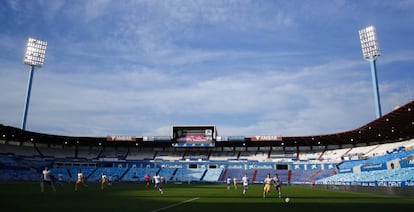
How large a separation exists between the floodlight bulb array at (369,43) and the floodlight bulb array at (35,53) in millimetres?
75852

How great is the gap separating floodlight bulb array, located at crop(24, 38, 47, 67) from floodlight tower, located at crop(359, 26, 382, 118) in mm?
75852

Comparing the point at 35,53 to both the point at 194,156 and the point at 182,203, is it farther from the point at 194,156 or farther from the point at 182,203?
the point at 182,203

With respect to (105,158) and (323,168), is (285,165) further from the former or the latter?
(105,158)

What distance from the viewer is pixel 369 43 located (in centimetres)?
7625

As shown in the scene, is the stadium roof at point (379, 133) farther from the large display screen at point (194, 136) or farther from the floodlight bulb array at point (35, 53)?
the floodlight bulb array at point (35, 53)

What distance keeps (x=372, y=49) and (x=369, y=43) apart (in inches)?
59.8

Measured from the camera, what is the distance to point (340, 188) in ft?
145

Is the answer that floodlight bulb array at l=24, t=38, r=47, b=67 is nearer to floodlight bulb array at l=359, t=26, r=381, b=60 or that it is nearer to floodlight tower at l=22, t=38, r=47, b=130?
floodlight tower at l=22, t=38, r=47, b=130

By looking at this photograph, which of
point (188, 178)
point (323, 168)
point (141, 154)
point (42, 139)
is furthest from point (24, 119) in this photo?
point (323, 168)

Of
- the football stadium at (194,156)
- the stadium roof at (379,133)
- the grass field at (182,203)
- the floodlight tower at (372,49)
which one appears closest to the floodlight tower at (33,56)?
the football stadium at (194,156)

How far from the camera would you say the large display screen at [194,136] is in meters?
86.4

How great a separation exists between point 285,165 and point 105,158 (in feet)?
159

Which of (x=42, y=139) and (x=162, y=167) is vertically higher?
(x=42, y=139)

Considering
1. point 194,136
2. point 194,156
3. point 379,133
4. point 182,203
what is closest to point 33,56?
point 194,136
